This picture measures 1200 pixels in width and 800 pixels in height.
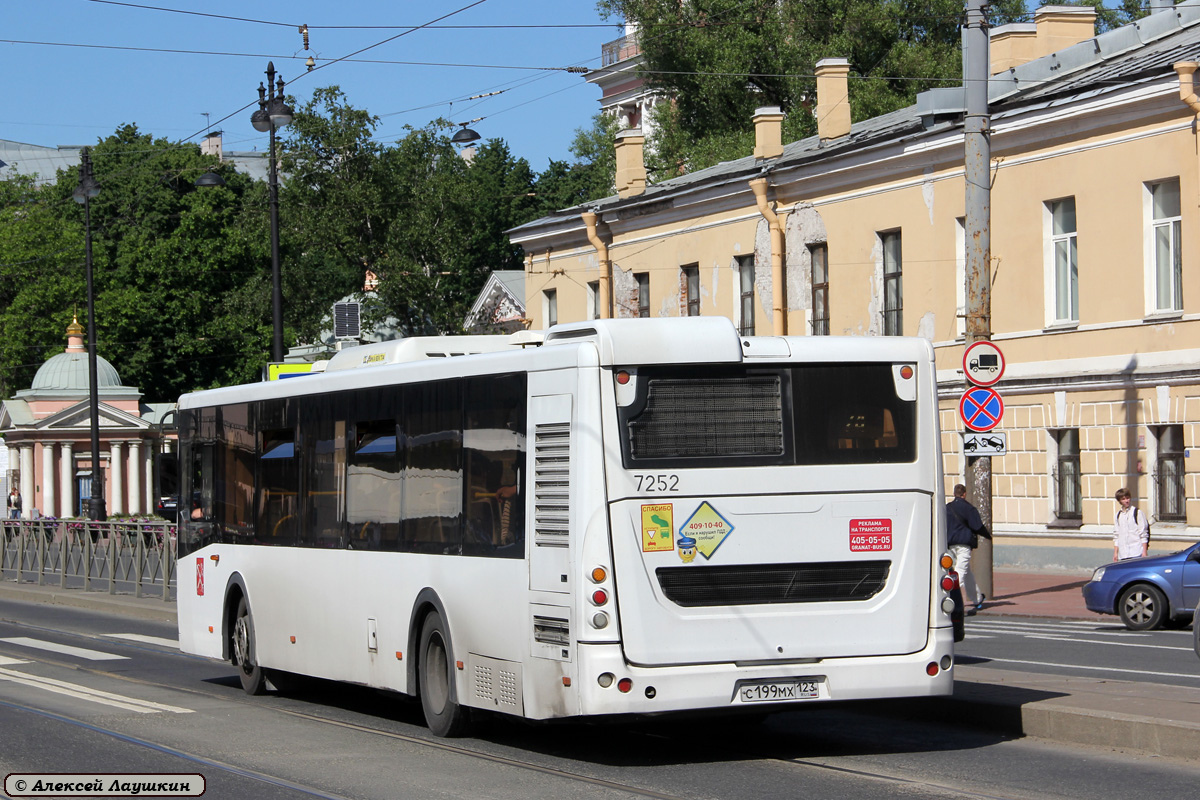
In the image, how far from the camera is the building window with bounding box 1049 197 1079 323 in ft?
97.8

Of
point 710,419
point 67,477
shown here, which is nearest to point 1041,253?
point 710,419

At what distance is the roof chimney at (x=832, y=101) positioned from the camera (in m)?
39.7

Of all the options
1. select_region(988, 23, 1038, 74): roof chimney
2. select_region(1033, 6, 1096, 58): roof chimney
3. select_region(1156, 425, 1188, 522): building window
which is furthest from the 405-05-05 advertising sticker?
select_region(1033, 6, 1096, 58): roof chimney

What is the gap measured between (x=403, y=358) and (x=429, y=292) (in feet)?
141

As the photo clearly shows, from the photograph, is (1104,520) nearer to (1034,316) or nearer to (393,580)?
(1034,316)

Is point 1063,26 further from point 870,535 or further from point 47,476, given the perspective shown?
point 47,476

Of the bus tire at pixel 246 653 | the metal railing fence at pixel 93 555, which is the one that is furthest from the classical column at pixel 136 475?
the bus tire at pixel 246 653

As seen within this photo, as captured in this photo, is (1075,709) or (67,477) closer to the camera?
(1075,709)

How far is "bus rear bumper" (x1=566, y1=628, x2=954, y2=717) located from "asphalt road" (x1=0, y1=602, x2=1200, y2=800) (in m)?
0.38

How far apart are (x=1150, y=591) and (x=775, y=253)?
1894cm

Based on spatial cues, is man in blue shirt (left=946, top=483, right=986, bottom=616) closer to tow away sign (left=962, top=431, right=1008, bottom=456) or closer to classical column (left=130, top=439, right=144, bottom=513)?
tow away sign (left=962, top=431, right=1008, bottom=456)

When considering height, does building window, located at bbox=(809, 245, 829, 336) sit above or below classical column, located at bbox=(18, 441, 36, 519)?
above

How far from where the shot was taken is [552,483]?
9969 mm

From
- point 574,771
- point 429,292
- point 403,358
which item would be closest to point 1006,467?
point 403,358
